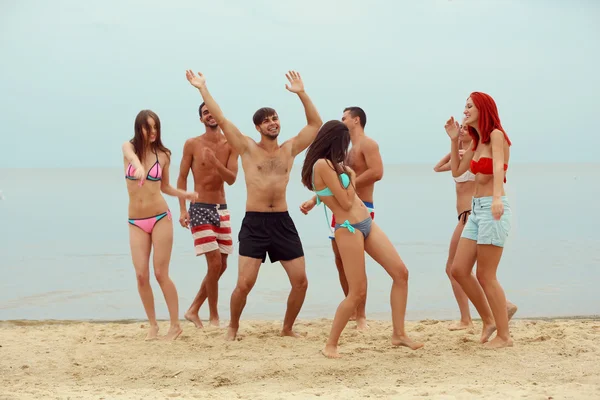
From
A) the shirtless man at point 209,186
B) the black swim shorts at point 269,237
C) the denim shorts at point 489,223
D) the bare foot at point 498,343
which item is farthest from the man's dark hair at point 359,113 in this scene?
the bare foot at point 498,343

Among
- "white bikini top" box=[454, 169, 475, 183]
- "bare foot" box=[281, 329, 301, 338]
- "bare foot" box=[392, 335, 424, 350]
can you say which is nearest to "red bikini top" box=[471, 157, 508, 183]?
→ "white bikini top" box=[454, 169, 475, 183]

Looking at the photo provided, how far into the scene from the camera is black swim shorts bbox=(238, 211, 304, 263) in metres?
7.51

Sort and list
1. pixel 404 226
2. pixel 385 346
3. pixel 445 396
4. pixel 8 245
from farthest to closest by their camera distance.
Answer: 1. pixel 404 226
2. pixel 8 245
3. pixel 385 346
4. pixel 445 396

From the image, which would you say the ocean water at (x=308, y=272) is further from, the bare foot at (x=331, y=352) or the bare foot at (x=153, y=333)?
the bare foot at (x=331, y=352)

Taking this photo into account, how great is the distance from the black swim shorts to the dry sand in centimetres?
91

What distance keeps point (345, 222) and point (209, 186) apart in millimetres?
2308

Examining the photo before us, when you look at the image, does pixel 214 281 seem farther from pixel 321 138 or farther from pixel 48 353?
pixel 321 138

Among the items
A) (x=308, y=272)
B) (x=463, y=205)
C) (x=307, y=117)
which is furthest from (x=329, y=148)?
(x=308, y=272)

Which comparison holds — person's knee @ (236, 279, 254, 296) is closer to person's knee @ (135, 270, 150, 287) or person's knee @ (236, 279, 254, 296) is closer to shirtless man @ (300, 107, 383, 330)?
person's knee @ (135, 270, 150, 287)

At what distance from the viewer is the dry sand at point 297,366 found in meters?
5.68

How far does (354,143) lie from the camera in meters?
8.38

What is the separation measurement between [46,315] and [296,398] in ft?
20.9

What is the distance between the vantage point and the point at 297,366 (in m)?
6.52

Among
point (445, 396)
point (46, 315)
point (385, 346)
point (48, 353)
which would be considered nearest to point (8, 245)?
point (46, 315)
